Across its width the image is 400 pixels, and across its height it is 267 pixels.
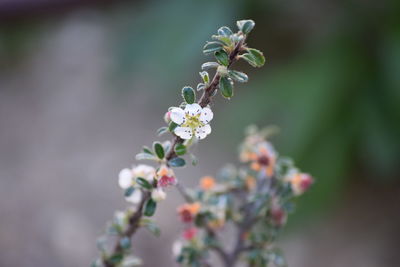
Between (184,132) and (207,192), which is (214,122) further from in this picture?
(184,132)

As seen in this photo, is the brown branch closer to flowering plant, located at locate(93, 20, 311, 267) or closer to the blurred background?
flowering plant, located at locate(93, 20, 311, 267)

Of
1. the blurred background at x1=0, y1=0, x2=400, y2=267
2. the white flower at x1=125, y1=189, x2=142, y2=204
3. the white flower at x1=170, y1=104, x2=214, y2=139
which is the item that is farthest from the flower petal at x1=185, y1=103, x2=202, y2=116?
the blurred background at x1=0, y1=0, x2=400, y2=267

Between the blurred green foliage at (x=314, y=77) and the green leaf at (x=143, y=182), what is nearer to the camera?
the green leaf at (x=143, y=182)

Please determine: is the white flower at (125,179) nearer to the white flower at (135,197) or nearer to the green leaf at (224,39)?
the white flower at (135,197)

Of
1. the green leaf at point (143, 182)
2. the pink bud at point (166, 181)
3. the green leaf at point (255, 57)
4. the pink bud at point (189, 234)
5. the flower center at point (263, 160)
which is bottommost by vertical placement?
the pink bud at point (166, 181)

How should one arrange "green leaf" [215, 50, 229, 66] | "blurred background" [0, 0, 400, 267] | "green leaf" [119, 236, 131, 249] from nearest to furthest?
"green leaf" [215, 50, 229, 66], "green leaf" [119, 236, 131, 249], "blurred background" [0, 0, 400, 267]

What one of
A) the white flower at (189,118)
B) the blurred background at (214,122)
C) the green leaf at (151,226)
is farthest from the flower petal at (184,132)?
the blurred background at (214,122)
